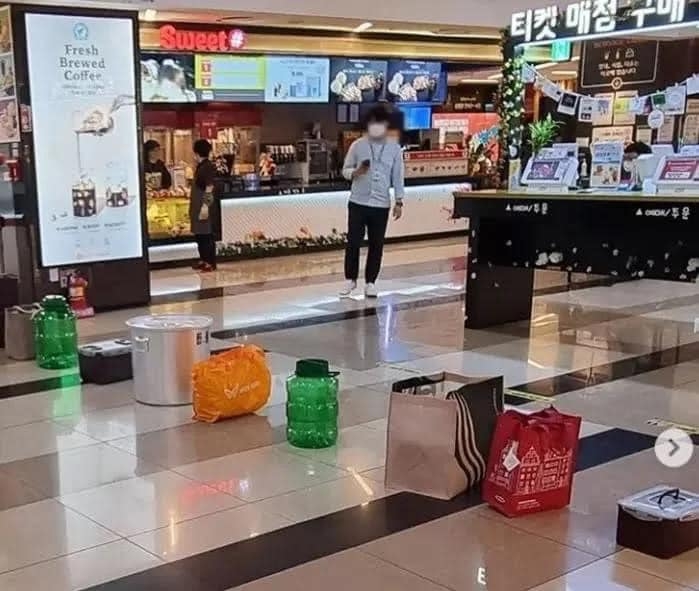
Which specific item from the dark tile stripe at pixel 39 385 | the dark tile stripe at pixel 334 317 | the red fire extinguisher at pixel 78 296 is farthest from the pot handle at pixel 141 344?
the red fire extinguisher at pixel 78 296

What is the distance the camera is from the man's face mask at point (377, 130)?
831 cm

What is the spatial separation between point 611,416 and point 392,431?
163 cm

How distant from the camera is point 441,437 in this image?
365 cm

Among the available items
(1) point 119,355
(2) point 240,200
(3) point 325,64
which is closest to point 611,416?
(1) point 119,355

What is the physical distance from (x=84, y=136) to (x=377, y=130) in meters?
2.50

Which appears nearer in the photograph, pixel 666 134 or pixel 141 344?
pixel 141 344

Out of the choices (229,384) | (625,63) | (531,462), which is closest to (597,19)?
(229,384)

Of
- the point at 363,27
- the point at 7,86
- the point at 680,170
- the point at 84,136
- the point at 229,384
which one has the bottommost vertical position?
the point at 229,384

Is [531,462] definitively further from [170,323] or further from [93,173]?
[93,173]

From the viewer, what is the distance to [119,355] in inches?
216

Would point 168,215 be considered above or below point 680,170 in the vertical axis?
below

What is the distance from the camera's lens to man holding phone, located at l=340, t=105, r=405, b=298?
315 inches

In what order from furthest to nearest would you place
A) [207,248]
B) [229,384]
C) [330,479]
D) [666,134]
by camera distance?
[207,248]
[666,134]
[229,384]
[330,479]

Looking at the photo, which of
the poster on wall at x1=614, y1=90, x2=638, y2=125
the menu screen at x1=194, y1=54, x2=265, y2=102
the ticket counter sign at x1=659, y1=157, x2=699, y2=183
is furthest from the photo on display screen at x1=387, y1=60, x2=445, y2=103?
the ticket counter sign at x1=659, y1=157, x2=699, y2=183
